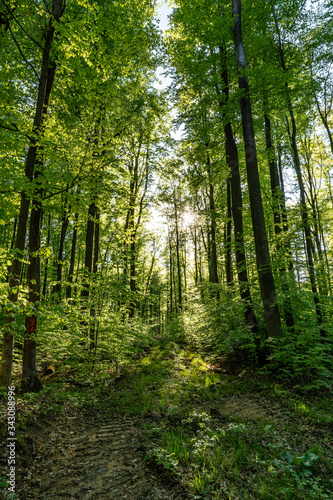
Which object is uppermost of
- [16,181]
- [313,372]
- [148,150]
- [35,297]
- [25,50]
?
[148,150]

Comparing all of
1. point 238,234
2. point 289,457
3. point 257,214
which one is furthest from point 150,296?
point 289,457

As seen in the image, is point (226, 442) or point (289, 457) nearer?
point (289, 457)

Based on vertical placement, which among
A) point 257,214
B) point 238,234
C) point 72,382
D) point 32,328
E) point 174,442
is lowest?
point 174,442

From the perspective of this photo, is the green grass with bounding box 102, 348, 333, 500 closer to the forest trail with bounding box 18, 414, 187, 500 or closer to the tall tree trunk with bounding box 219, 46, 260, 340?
the forest trail with bounding box 18, 414, 187, 500

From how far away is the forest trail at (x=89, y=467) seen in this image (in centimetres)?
283

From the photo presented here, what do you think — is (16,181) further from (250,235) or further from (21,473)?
(250,235)

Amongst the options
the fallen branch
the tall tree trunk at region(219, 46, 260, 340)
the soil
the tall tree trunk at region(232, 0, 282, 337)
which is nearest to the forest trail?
the soil

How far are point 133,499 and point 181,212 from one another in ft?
69.3

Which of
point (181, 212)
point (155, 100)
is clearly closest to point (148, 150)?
point (155, 100)

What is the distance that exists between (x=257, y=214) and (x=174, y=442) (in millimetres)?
5891

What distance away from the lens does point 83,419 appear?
500cm

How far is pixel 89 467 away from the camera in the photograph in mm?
3338

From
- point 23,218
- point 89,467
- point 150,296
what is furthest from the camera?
point 150,296

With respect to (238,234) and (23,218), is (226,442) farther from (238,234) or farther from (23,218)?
(238,234)
